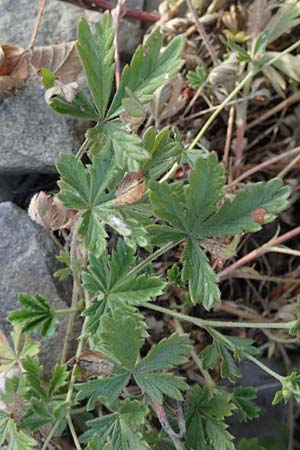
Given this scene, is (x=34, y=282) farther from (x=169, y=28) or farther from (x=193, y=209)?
(x=169, y=28)

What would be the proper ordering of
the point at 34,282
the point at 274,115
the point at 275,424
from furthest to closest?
the point at 275,424
the point at 274,115
the point at 34,282

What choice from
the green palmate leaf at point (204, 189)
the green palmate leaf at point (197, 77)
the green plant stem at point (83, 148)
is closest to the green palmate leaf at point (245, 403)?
the green palmate leaf at point (204, 189)

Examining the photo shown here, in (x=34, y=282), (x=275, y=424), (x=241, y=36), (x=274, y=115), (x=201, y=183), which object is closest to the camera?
(x=201, y=183)

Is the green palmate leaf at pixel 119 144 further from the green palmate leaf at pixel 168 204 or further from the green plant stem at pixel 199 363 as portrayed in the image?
the green plant stem at pixel 199 363

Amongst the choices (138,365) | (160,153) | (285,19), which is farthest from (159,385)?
(285,19)

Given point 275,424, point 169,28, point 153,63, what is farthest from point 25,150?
point 275,424

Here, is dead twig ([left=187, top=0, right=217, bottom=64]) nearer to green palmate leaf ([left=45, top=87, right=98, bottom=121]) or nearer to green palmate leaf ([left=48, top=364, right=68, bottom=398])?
green palmate leaf ([left=45, top=87, right=98, bottom=121])
